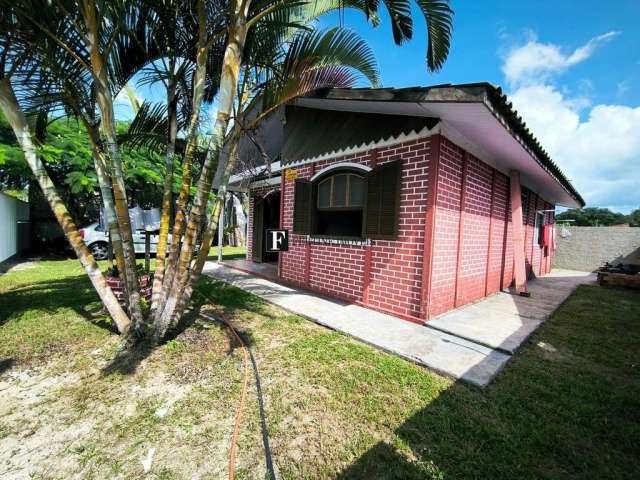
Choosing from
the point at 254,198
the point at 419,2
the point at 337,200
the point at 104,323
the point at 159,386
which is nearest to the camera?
the point at 159,386

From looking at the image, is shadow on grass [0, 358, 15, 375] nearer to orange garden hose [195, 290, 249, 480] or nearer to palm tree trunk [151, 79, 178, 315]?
palm tree trunk [151, 79, 178, 315]

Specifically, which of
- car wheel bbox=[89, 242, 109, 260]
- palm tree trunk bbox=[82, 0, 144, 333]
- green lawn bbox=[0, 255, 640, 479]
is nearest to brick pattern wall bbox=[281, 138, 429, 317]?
green lawn bbox=[0, 255, 640, 479]

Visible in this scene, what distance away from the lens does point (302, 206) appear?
580 centimetres

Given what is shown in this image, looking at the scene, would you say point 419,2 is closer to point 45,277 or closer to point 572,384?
point 572,384

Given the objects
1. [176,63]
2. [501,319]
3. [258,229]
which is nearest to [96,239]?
[258,229]

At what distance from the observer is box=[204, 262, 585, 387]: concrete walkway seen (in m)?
2.91

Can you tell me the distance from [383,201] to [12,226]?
1211cm

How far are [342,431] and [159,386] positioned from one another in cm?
166

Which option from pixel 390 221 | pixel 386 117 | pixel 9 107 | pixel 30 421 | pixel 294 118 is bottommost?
pixel 30 421

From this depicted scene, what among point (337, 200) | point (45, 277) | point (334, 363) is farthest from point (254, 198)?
point (334, 363)

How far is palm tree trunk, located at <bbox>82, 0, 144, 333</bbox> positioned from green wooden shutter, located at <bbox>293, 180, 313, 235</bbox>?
3.22 meters

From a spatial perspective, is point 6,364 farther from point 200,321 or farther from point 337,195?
point 337,195

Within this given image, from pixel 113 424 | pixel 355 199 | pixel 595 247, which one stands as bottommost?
pixel 113 424

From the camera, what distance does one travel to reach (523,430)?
2041mm
